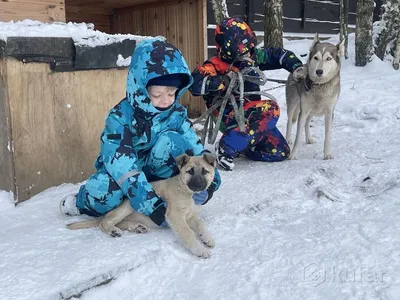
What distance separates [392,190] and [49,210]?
2.62m

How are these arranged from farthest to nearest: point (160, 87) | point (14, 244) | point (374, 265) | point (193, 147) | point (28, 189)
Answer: point (28, 189)
point (193, 147)
point (160, 87)
point (14, 244)
point (374, 265)

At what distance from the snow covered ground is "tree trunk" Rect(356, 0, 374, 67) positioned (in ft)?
15.9

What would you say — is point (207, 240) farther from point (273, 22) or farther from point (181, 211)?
point (273, 22)

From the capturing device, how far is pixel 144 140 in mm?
2986

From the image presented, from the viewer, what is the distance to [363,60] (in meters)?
8.50

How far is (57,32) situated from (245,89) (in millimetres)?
1827

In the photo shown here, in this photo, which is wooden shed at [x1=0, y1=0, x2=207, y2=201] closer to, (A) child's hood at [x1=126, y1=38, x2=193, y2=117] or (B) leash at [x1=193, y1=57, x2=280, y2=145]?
(B) leash at [x1=193, y1=57, x2=280, y2=145]

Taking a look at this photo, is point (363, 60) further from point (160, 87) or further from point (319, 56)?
point (160, 87)

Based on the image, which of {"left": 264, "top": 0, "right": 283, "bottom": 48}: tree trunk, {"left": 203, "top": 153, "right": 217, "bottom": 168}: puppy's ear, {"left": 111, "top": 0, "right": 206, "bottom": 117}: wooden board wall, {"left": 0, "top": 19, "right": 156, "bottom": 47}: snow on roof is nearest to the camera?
{"left": 203, "top": 153, "right": 217, "bottom": 168}: puppy's ear

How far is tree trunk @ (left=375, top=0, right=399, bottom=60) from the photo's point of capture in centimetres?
835

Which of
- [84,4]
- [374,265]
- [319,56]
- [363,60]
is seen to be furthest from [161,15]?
[374,265]

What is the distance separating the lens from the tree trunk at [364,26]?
26.3 ft

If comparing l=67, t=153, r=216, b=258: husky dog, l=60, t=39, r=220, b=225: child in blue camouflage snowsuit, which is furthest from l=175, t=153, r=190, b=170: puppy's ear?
l=60, t=39, r=220, b=225: child in blue camouflage snowsuit

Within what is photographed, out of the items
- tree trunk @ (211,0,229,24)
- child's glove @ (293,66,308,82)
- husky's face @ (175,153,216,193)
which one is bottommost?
husky's face @ (175,153,216,193)
